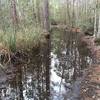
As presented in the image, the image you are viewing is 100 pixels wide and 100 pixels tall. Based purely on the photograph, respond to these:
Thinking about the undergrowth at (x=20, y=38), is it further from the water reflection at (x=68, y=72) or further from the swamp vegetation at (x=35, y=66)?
the water reflection at (x=68, y=72)

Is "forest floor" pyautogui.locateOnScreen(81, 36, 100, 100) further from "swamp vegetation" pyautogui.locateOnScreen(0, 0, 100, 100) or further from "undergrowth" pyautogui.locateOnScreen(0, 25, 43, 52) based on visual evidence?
"undergrowth" pyautogui.locateOnScreen(0, 25, 43, 52)

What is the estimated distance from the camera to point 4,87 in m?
7.23

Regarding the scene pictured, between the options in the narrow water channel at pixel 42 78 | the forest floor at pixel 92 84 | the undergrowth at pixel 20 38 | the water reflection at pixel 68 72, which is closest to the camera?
the forest floor at pixel 92 84

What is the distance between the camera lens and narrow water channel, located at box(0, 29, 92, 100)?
6719 millimetres

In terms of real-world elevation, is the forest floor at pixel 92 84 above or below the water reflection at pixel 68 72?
above

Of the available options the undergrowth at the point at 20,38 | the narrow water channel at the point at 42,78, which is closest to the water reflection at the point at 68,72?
the narrow water channel at the point at 42,78

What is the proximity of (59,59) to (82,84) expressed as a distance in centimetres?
354

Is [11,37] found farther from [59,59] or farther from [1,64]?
[59,59]

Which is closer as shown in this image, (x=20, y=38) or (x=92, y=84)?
(x=92, y=84)

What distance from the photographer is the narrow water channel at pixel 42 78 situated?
6719 mm

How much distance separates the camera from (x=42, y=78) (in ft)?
26.6

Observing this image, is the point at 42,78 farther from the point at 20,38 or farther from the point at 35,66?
the point at 20,38

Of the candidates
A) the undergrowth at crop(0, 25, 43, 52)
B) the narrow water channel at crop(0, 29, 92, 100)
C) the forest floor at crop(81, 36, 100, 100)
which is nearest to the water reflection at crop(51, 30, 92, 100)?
the narrow water channel at crop(0, 29, 92, 100)

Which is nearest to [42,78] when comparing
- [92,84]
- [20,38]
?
[92,84]
